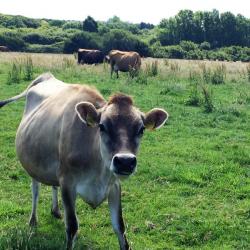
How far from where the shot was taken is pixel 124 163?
3.83m

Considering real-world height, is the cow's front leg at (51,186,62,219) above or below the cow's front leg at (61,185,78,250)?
below

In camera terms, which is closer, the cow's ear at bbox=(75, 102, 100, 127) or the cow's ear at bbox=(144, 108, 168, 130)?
the cow's ear at bbox=(75, 102, 100, 127)

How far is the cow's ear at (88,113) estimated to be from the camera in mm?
4398

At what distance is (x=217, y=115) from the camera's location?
11781 millimetres

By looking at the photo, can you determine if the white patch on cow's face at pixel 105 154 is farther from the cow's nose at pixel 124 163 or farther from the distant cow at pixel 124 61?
the distant cow at pixel 124 61

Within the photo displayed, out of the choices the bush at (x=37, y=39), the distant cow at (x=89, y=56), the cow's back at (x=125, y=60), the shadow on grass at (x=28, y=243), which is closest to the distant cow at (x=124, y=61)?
the cow's back at (x=125, y=60)

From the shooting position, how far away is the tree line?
46094 mm

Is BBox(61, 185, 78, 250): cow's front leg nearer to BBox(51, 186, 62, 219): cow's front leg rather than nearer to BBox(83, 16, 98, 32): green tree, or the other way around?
BBox(51, 186, 62, 219): cow's front leg

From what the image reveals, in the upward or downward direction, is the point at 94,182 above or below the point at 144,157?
above

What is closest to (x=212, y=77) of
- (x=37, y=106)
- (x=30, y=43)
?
(x=37, y=106)

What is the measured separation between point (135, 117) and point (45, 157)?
1.44 meters

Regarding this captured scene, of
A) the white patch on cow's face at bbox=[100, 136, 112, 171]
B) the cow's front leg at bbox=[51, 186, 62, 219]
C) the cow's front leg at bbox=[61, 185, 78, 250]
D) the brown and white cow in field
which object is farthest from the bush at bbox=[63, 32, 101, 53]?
the white patch on cow's face at bbox=[100, 136, 112, 171]

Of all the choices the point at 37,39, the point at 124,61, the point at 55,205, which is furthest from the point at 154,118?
the point at 37,39

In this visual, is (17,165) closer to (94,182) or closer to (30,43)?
(94,182)
